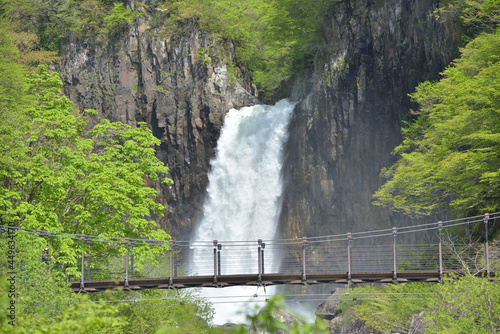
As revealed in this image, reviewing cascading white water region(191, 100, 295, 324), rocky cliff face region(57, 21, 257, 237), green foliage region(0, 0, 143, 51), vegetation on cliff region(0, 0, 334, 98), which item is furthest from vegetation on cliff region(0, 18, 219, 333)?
green foliage region(0, 0, 143, 51)

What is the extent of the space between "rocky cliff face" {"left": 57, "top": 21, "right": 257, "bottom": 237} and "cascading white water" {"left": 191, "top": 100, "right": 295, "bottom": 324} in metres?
1.17

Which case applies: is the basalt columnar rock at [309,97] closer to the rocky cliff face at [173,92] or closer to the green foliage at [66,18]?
the rocky cliff face at [173,92]

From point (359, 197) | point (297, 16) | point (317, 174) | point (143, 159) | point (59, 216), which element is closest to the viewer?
point (59, 216)

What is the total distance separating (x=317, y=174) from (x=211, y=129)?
348 inches

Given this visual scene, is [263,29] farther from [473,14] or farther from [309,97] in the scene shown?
[473,14]

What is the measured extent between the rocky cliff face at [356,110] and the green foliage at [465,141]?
11.6 ft

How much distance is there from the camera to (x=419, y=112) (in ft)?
73.6

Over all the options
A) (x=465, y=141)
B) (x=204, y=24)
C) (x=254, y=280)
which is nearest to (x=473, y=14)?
(x=465, y=141)

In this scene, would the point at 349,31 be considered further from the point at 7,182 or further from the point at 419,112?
the point at 7,182

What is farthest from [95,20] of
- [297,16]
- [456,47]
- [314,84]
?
[456,47]

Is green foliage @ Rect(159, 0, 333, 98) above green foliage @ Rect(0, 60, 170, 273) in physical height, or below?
above

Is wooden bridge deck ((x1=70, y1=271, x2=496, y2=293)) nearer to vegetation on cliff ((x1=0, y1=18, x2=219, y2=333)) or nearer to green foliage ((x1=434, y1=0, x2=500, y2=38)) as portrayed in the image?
vegetation on cliff ((x1=0, y1=18, x2=219, y2=333))

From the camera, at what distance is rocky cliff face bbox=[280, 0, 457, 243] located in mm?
23891

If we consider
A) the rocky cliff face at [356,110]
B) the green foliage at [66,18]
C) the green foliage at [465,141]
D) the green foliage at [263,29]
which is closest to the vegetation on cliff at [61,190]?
the green foliage at [465,141]
